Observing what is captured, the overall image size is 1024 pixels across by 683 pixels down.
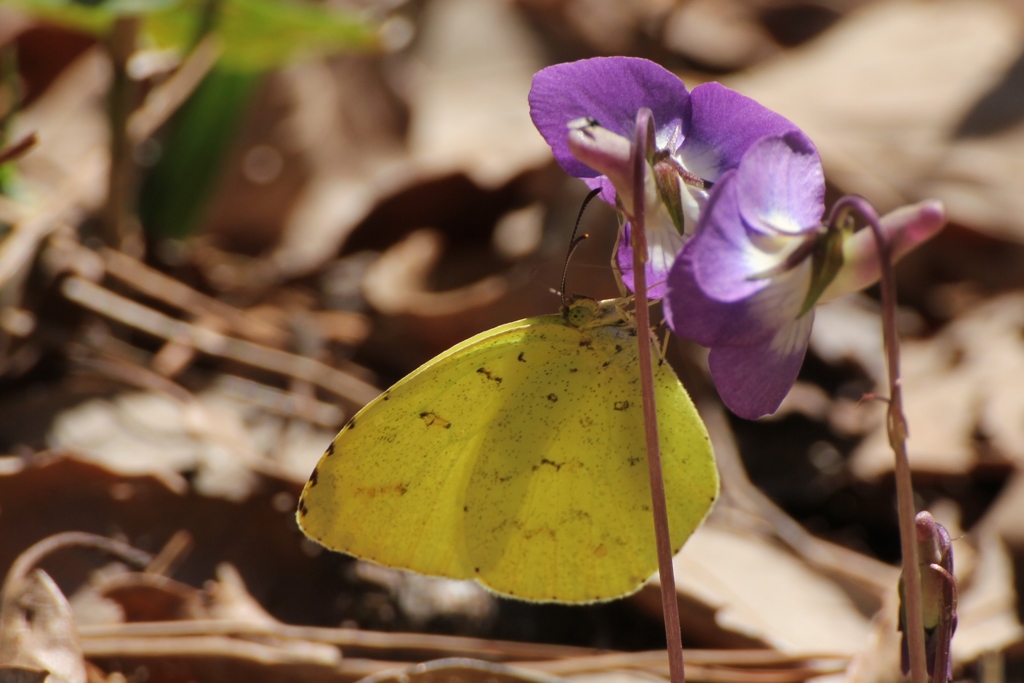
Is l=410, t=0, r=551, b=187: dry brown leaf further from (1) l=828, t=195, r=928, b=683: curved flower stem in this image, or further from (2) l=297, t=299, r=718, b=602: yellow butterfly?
(1) l=828, t=195, r=928, b=683: curved flower stem

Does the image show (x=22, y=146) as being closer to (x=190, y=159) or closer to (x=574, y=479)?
(x=574, y=479)

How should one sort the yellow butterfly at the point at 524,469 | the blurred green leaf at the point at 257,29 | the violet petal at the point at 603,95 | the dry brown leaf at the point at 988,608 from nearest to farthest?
the violet petal at the point at 603,95 < the yellow butterfly at the point at 524,469 < the dry brown leaf at the point at 988,608 < the blurred green leaf at the point at 257,29

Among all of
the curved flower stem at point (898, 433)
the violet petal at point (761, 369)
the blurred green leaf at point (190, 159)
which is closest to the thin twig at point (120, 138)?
the blurred green leaf at point (190, 159)

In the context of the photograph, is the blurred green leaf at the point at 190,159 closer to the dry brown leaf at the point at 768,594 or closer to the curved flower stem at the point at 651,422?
the dry brown leaf at the point at 768,594

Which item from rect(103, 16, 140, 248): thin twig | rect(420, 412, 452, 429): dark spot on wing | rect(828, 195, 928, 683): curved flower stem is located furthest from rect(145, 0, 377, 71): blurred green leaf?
rect(828, 195, 928, 683): curved flower stem

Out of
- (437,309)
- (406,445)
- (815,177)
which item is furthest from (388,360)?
(815,177)

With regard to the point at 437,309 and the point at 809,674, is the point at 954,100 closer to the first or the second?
the point at 437,309
